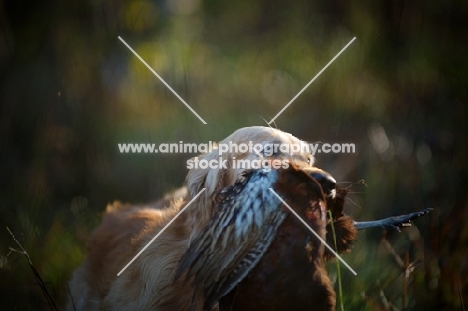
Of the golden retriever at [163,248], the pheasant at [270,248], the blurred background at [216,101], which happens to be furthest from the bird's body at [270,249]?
the blurred background at [216,101]

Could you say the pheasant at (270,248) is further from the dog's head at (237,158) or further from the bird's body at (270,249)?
the dog's head at (237,158)

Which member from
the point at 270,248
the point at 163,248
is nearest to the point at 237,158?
the point at 163,248

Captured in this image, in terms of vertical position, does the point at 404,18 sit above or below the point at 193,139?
above

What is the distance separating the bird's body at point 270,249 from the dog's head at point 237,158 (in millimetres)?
449

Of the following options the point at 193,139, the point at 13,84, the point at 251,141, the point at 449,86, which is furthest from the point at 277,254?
the point at 13,84

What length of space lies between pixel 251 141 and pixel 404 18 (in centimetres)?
148

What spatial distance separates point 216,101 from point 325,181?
5.83 feet

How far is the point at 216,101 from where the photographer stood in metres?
4.39

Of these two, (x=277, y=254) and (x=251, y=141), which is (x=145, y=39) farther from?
(x=277, y=254)

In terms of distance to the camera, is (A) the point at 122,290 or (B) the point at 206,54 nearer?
(A) the point at 122,290

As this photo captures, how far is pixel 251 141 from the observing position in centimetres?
340

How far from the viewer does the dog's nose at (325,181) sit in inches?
109

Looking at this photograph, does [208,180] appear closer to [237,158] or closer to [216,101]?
[237,158]

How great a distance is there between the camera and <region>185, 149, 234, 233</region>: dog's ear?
3383 millimetres
